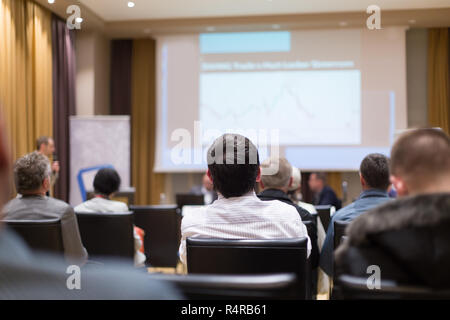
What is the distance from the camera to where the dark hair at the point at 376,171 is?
7.51 ft

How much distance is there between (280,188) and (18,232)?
4.58 feet

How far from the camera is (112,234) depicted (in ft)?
9.00

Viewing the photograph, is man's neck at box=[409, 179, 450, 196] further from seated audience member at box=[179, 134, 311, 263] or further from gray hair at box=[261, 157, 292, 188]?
Answer: gray hair at box=[261, 157, 292, 188]

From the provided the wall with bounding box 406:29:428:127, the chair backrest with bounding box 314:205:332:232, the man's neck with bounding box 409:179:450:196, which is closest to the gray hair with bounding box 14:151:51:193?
the chair backrest with bounding box 314:205:332:232

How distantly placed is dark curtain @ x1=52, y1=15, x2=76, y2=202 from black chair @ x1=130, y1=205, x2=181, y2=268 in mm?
3334

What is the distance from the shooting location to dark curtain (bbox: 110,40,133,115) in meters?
7.62

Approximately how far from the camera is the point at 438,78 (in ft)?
22.9

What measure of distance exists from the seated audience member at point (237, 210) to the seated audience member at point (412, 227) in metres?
0.48

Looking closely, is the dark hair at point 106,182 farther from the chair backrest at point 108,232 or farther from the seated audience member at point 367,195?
the seated audience member at point 367,195

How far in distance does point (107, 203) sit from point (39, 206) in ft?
2.45
